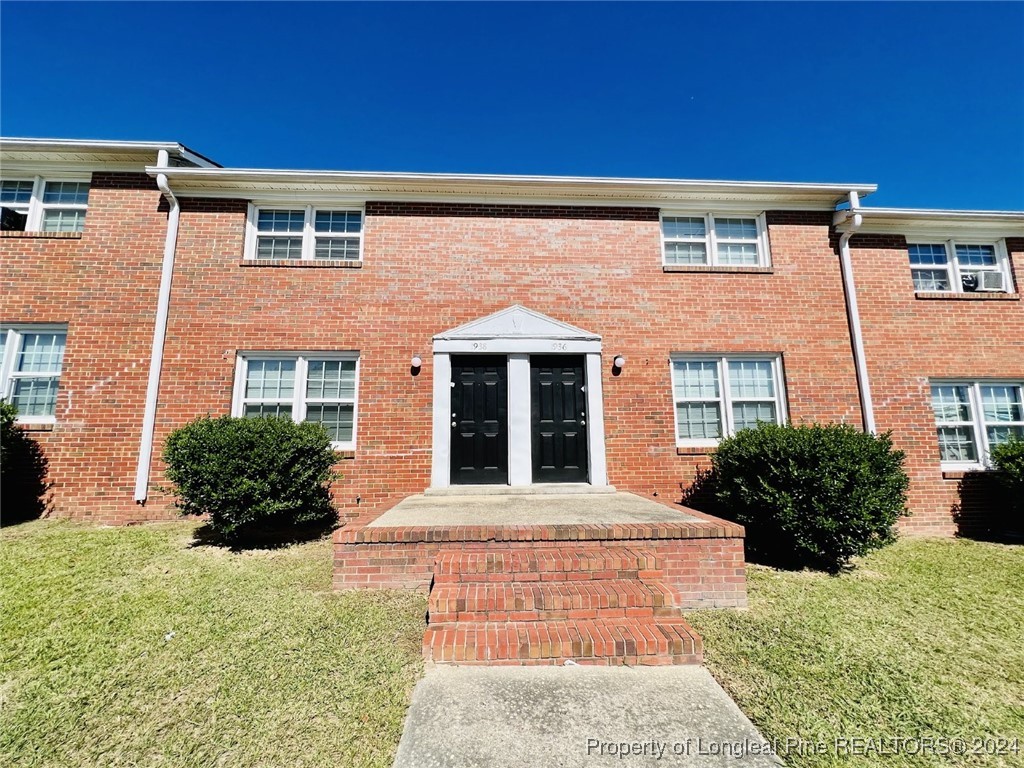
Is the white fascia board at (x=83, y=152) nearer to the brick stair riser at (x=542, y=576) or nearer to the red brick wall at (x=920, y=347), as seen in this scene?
the brick stair riser at (x=542, y=576)

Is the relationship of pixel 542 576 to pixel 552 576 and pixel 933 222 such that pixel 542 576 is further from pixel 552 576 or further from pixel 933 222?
pixel 933 222

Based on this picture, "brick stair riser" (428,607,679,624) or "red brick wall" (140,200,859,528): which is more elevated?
"red brick wall" (140,200,859,528)

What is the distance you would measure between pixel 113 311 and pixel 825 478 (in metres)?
10.0

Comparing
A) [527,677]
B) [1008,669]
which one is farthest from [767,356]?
[527,677]

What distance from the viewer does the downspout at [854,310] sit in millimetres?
7238

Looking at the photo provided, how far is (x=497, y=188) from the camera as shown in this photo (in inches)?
292

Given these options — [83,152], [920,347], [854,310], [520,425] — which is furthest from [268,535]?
[920,347]

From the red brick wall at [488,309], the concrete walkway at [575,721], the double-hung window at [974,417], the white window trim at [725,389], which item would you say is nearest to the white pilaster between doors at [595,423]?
the red brick wall at [488,309]

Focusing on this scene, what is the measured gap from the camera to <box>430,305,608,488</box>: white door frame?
679 centimetres

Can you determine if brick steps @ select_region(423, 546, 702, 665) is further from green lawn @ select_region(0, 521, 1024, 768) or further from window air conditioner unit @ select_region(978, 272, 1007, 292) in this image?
window air conditioner unit @ select_region(978, 272, 1007, 292)

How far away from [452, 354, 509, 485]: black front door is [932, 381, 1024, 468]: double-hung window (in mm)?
7137

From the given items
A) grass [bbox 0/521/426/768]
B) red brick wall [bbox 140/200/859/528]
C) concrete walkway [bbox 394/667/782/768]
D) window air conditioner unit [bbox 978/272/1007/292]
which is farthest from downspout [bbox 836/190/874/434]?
grass [bbox 0/521/426/768]

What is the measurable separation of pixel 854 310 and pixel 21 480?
1289 centimetres

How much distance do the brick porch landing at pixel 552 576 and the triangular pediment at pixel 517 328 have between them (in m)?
3.02
